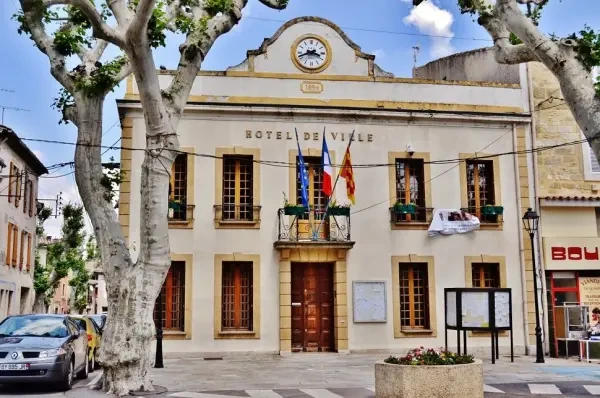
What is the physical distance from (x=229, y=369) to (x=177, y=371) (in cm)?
122

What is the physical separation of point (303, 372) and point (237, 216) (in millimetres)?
5805

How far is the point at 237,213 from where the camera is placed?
19.6 meters

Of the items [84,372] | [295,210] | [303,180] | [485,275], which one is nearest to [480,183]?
[485,275]

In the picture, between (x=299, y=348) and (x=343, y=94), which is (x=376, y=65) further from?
(x=299, y=348)

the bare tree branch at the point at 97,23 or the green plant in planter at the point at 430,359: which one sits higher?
the bare tree branch at the point at 97,23

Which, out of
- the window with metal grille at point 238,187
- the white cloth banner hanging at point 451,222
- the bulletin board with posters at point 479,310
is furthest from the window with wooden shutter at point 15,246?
the bulletin board with posters at point 479,310

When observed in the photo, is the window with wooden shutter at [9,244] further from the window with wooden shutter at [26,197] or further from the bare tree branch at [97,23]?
the bare tree branch at [97,23]

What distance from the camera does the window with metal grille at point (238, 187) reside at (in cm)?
1959

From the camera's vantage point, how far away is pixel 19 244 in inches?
1235

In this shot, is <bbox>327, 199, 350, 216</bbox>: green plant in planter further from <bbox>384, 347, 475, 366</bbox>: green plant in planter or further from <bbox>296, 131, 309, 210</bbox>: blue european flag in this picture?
<bbox>384, 347, 475, 366</bbox>: green plant in planter

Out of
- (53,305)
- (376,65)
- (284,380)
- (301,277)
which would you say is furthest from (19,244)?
(53,305)

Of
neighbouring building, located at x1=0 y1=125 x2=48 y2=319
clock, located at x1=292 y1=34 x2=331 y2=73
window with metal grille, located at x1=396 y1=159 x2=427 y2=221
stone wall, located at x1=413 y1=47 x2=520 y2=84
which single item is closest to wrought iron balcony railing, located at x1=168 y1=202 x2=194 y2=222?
clock, located at x1=292 y1=34 x2=331 y2=73

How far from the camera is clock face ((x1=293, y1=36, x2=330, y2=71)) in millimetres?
20359

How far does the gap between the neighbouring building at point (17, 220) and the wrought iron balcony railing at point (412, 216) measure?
14314mm
